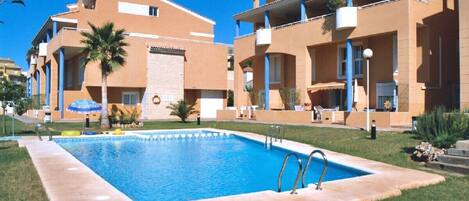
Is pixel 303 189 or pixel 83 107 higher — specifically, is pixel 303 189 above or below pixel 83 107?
below

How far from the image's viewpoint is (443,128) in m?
14.3

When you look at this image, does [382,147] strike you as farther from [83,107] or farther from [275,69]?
[275,69]

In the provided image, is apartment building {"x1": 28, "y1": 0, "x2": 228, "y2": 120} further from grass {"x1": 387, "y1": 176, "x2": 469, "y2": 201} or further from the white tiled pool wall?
grass {"x1": 387, "y1": 176, "x2": 469, "y2": 201}

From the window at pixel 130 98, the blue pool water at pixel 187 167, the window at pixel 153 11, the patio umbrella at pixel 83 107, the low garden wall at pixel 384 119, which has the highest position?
the window at pixel 153 11

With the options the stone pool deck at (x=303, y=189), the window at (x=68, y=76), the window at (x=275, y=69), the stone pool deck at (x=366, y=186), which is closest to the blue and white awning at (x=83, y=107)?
the stone pool deck at (x=303, y=189)

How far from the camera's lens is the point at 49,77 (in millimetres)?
48531

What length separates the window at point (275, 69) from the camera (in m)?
37.8

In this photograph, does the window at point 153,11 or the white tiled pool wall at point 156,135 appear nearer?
the white tiled pool wall at point 156,135

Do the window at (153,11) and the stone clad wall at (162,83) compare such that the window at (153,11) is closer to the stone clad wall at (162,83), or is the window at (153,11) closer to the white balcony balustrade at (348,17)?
the stone clad wall at (162,83)

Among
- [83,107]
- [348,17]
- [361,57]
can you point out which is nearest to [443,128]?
[348,17]

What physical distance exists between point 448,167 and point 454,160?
0.25 m

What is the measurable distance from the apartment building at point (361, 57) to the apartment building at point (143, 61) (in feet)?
33.5

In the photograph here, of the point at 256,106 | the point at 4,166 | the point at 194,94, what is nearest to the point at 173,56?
the point at 194,94

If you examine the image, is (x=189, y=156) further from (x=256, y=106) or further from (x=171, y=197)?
(x=256, y=106)
